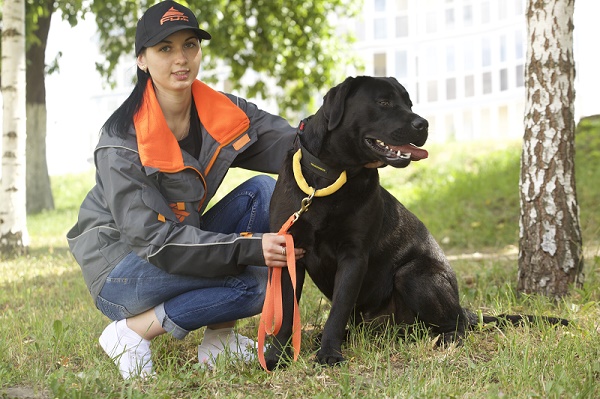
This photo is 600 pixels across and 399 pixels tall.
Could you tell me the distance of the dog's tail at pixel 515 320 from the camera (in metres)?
3.47

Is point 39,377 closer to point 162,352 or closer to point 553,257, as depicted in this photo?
point 162,352

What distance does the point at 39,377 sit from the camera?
9.77ft

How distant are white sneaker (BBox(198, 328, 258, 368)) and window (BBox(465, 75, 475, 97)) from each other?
24367 millimetres

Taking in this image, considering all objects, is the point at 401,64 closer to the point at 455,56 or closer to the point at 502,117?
the point at 455,56

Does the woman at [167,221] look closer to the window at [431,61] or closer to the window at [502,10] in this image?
the window at [502,10]

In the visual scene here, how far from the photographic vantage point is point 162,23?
10.9ft

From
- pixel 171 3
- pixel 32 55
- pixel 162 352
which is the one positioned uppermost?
pixel 32 55

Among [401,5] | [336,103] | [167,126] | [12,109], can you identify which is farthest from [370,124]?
→ [401,5]

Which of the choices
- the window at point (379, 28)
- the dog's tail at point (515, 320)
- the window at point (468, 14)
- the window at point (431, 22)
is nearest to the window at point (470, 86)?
the window at point (468, 14)

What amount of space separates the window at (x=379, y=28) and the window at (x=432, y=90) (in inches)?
107

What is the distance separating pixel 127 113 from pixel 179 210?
512 millimetres

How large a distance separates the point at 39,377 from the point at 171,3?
176cm

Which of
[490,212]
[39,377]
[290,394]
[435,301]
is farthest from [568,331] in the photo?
[490,212]

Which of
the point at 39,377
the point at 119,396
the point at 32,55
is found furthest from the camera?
the point at 32,55
